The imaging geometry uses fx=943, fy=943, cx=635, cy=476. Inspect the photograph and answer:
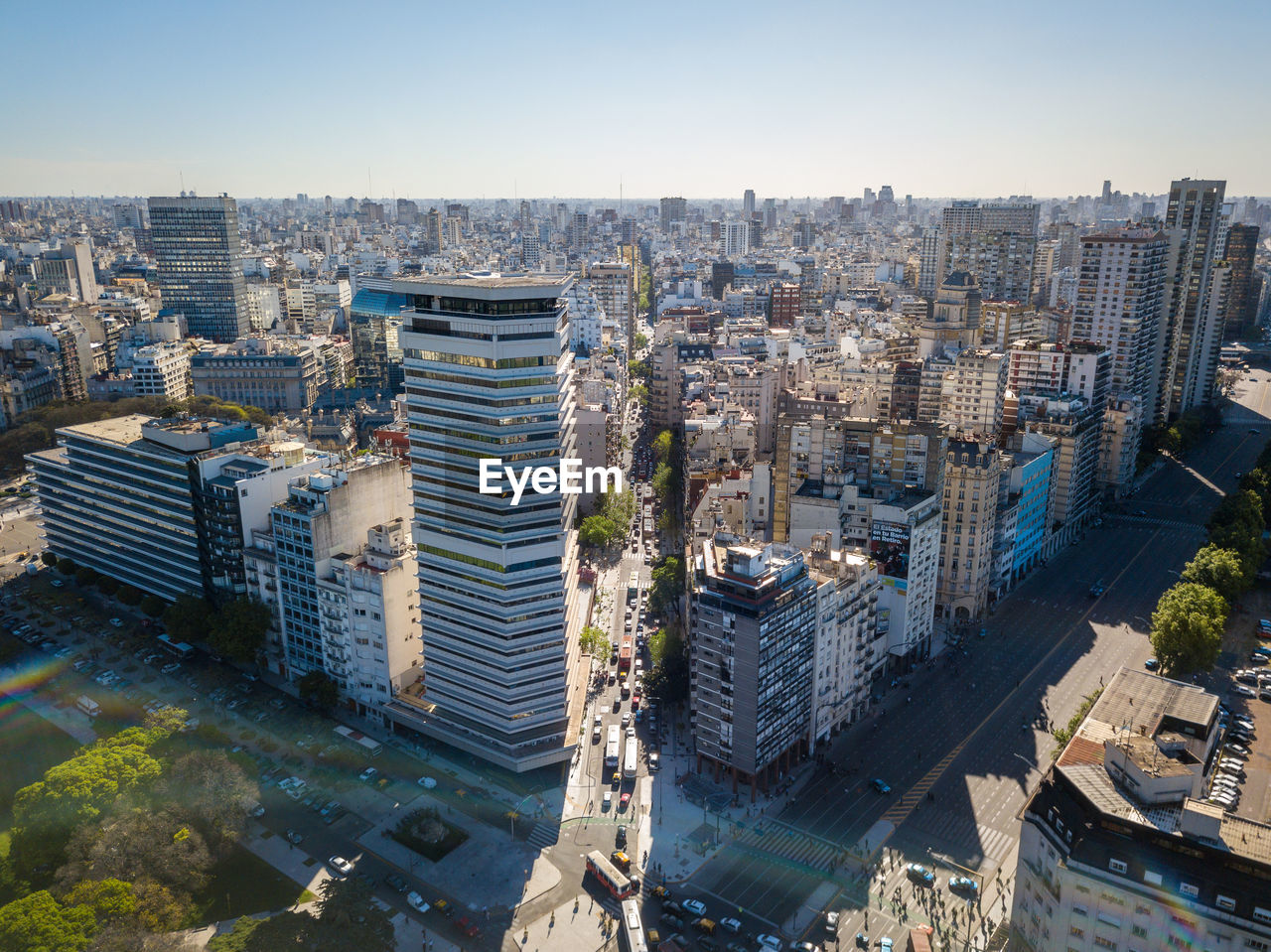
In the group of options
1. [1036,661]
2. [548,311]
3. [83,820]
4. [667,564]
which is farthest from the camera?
[667,564]

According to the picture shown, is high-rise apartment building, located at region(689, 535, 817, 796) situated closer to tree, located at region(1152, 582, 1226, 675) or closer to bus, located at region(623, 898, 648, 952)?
bus, located at region(623, 898, 648, 952)

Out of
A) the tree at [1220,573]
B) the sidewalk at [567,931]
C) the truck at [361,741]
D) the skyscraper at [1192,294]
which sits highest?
the skyscraper at [1192,294]

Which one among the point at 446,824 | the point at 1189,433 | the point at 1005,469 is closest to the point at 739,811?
the point at 446,824

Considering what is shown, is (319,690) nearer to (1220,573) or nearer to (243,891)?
(243,891)

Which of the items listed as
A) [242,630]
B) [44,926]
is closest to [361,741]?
[242,630]

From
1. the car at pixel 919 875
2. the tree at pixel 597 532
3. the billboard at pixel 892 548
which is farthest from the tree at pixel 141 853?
the tree at pixel 597 532

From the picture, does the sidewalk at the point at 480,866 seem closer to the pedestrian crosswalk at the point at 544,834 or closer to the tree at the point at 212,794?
the pedestrian crosswalk at the point at 544,834

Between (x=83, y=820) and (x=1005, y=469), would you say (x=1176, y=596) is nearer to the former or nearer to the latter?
(x=1005, y=469)
